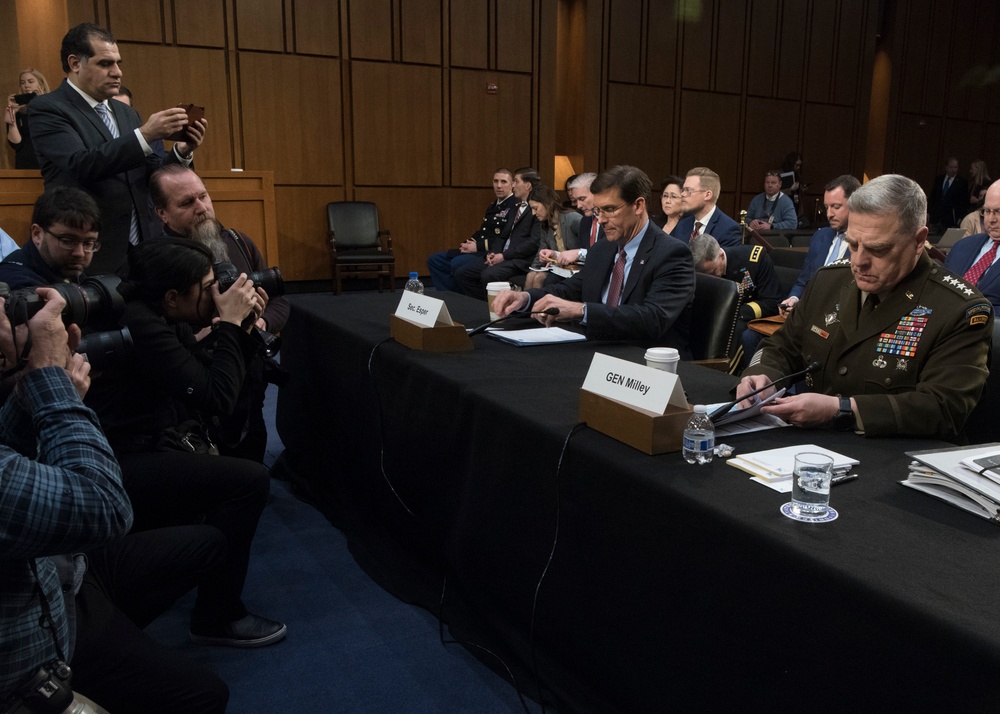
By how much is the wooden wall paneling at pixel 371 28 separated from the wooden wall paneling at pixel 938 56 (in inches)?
330

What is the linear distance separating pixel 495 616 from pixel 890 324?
1147 millimetres

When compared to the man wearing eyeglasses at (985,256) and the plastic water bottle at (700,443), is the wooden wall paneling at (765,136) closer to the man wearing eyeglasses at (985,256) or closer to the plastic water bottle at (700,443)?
the man wearing eyeglasses at (985,256)

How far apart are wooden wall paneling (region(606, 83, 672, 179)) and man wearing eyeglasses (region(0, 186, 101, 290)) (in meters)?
7.73

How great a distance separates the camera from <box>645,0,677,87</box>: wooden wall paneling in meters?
9.48

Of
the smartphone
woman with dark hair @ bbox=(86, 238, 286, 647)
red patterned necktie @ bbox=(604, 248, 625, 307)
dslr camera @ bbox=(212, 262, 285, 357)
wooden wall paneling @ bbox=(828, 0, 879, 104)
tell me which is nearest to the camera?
woman with dark hair @ bbox=(86, 238, 286, 647)

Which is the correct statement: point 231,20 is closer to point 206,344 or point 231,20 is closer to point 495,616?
point 206,344

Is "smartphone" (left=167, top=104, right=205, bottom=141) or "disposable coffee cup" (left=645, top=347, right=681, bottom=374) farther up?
"smartphone" (left=167, top=104, right=205, bottom=141)

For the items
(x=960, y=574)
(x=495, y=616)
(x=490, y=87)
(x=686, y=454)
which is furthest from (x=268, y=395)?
(x=490, y=87)

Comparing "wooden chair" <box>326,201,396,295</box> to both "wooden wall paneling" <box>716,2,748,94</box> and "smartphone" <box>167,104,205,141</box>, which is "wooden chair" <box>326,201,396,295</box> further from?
"wooden wall paneling" <box>716,2,748,94</box>

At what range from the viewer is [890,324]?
178 centimetres

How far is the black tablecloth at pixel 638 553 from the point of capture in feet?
3.41

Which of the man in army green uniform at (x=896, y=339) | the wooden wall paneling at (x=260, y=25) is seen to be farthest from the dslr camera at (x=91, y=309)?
the wooden wall paneling at (x=260, y=25)

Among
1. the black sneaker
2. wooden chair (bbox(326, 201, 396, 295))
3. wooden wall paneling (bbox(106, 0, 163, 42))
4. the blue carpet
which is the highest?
wooden wall paneling (bbox(106, 0, 163, 42))

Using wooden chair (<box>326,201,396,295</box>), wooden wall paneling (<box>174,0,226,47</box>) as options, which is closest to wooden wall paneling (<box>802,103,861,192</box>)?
wooden chair (<box>326,201,396,295</box>)
